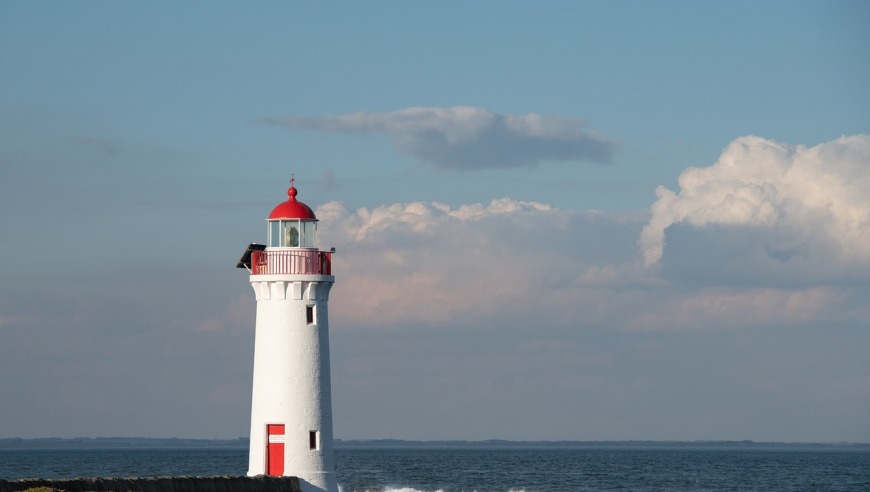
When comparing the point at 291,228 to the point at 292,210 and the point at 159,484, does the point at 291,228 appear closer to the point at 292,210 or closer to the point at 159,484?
the point at 292,210

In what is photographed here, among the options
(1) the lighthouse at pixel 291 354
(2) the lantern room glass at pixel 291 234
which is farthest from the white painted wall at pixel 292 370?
(2) the lantern room glass at pixel 291 234

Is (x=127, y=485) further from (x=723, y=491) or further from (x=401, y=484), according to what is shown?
(x=723, y=491)

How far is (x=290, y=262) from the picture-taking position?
29453 mm

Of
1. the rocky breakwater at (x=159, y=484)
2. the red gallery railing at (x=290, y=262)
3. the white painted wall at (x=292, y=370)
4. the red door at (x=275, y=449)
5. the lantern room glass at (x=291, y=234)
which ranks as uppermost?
the lantern room glass at (x=291, y=234)

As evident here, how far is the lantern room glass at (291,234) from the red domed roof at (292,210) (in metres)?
0.10

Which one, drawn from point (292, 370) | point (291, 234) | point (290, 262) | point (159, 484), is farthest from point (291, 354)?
point (159, 484)

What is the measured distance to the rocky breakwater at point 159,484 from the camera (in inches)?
920

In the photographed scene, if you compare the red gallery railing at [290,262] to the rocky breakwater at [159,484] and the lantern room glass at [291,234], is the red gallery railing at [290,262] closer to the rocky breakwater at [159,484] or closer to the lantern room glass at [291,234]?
the lantern room glass at [291,234]

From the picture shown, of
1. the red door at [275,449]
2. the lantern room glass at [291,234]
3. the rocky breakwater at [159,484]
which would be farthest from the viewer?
the lantern room glass at [291,234]

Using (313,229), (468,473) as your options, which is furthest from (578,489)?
(313,229)

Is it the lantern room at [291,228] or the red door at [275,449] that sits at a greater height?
the lantern room at [291,228]

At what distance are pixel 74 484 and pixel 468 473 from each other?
66178 mm

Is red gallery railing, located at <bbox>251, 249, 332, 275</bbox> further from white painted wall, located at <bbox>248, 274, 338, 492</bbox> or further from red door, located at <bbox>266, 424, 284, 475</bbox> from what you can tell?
red door, located at <bbox>266, 424, 284, 475</bbox>

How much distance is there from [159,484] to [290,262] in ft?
19.5
